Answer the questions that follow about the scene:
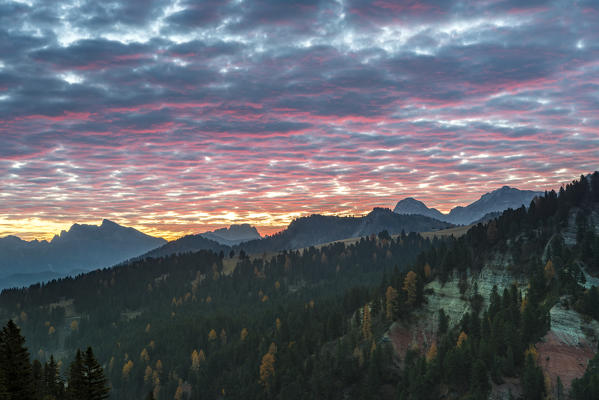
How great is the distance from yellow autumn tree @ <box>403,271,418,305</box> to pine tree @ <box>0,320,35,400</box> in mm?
154230

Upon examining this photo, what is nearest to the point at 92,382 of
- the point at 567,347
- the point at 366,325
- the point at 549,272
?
the point at 567,347

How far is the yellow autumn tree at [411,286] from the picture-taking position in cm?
18362

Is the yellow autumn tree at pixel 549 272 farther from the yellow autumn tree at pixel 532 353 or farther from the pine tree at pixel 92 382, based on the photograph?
the pine tree at pixel 92 382

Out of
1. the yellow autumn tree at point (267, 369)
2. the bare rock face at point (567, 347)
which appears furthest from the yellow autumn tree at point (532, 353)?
the yellow autumn tree at point (267, 369)

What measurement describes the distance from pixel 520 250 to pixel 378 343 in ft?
238

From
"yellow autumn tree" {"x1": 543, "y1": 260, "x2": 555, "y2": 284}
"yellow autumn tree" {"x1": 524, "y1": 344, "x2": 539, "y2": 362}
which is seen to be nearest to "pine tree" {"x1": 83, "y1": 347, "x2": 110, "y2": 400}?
"yellow autumn tree" {"x1": 524, "y1": 344, "x2": 539, "y2": 362}

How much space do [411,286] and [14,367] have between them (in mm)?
157368

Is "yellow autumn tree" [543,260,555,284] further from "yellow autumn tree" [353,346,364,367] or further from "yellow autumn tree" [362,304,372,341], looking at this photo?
"yellow autumn tree" [353,346,364,367]

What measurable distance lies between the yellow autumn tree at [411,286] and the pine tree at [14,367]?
506ft

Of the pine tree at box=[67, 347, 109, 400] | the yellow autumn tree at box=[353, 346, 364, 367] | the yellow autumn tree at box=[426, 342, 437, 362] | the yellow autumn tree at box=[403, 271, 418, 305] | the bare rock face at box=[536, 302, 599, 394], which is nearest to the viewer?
the pine tree at box=[67, 347, 109, 400]

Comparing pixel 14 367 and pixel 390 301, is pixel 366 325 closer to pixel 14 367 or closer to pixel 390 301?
pixel 390 301

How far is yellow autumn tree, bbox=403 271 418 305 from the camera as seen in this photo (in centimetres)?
18362

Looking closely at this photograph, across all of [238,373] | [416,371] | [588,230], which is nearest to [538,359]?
[416,371]

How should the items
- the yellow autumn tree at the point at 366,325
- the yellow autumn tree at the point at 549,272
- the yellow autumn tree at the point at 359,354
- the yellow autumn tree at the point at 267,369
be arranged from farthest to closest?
the yellow autumn tree at the point at 267,369, the yellow autumn tree at the point at 366,325, the yellow autumn tree at the point at 359,354, the yellow autumn tree at the point at 549,272
